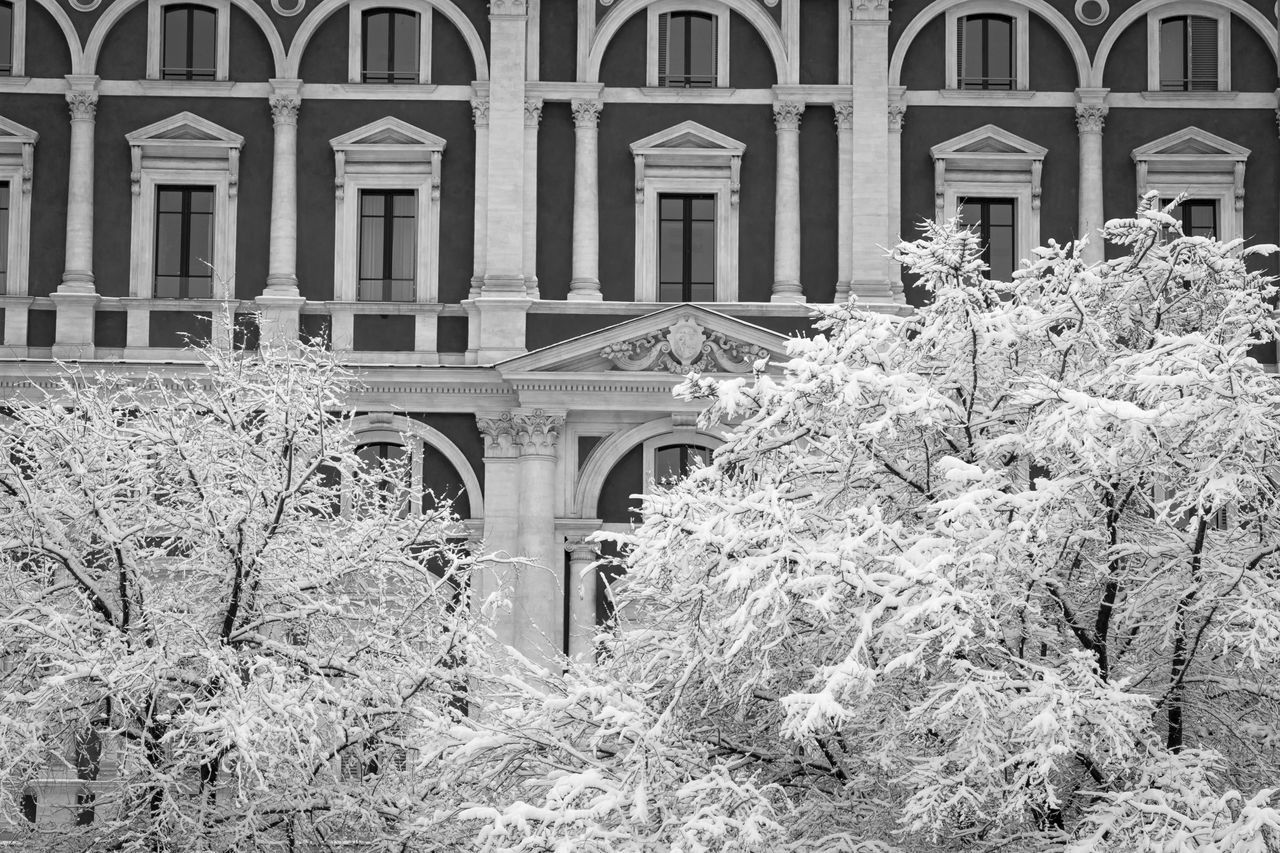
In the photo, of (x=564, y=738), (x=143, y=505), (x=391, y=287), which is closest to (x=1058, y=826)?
(x=564, y=738)

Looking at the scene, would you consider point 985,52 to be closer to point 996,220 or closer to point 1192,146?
point 996,220

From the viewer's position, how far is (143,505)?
22.8 meters

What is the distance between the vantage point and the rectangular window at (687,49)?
41188 millimetres

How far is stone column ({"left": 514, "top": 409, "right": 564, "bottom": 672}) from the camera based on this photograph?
3891cm

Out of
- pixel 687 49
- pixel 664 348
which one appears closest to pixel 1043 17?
pixel 687 49

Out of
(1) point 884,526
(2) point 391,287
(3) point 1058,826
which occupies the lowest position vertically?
(3) point 1058,826

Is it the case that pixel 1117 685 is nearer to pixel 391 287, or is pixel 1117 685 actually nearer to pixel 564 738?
pixel 564 738

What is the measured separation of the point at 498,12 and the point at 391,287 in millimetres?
5294

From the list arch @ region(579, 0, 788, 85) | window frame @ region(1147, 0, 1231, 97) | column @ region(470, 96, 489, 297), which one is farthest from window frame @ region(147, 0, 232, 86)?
window frame @ region(1147, 0, 1231, 97)

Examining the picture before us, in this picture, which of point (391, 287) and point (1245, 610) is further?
point (391, 287)

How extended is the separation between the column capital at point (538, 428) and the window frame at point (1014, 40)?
9477 millimetres

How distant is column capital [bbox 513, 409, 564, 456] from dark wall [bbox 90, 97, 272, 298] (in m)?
5.45

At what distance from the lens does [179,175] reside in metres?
40.8

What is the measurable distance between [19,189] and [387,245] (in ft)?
21.8
